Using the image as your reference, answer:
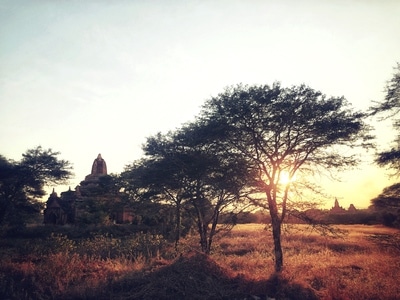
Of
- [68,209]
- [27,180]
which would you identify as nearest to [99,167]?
[68,209]

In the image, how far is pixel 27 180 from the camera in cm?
3669

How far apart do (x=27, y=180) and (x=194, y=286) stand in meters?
33.2

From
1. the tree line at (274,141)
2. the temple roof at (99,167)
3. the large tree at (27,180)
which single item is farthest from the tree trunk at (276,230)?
the temple roof at (99,167)

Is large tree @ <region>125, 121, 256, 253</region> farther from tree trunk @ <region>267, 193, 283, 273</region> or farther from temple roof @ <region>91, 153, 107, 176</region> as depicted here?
temple roof @ <region>91, 153, 107, 176</region>

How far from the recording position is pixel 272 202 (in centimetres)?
1465

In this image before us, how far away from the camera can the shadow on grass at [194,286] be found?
10.4m

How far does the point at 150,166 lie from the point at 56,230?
62.2 ft

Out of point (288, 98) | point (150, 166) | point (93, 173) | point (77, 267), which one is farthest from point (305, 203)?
point (93, 173)

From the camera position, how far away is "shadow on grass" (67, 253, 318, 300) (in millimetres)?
10445

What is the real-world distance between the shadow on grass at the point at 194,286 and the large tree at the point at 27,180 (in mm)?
29606

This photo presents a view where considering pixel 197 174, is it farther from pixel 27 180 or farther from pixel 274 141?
pixel 27 180

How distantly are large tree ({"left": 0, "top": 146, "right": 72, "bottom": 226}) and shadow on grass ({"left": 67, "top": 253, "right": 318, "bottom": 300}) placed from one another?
97.1 ft

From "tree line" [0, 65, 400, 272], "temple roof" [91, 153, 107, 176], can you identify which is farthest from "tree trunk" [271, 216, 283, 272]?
"temple roof" [91, 153, 107, 176]

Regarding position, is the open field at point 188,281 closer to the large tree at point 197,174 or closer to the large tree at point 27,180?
the large tree at point 197,174
